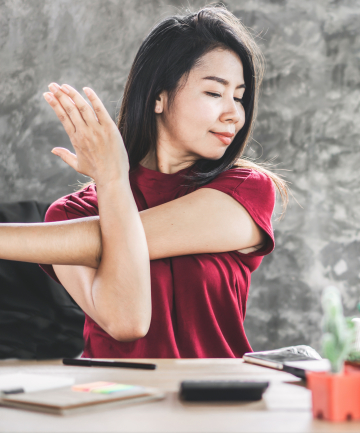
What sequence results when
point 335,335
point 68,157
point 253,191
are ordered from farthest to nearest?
1. point 253,191
2. point 68,157
3. point 335,335

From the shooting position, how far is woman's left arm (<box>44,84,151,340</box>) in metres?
1.01

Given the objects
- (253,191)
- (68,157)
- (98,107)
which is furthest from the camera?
(253,191)

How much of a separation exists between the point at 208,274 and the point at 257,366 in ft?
1.35

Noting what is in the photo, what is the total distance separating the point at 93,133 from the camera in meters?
1.03

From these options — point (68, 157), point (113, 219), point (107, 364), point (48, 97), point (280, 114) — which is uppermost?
point (280, 114)

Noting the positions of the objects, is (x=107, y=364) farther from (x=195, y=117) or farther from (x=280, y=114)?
(x=280, y=114)

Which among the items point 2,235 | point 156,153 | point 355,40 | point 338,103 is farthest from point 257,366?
point 355,40

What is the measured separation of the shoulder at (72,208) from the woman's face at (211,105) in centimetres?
30

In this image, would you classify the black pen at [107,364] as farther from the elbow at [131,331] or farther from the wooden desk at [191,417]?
the elbow at [131,331]

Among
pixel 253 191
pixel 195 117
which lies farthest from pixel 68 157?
pixel 253 191

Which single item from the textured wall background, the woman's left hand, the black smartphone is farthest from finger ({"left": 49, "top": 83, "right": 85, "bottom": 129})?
the textured wall background

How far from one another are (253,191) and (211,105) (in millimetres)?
244

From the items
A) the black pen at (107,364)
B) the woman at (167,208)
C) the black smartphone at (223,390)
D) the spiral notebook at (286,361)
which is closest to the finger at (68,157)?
the woman at (167,208)

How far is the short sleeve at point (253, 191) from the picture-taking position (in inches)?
47.2
